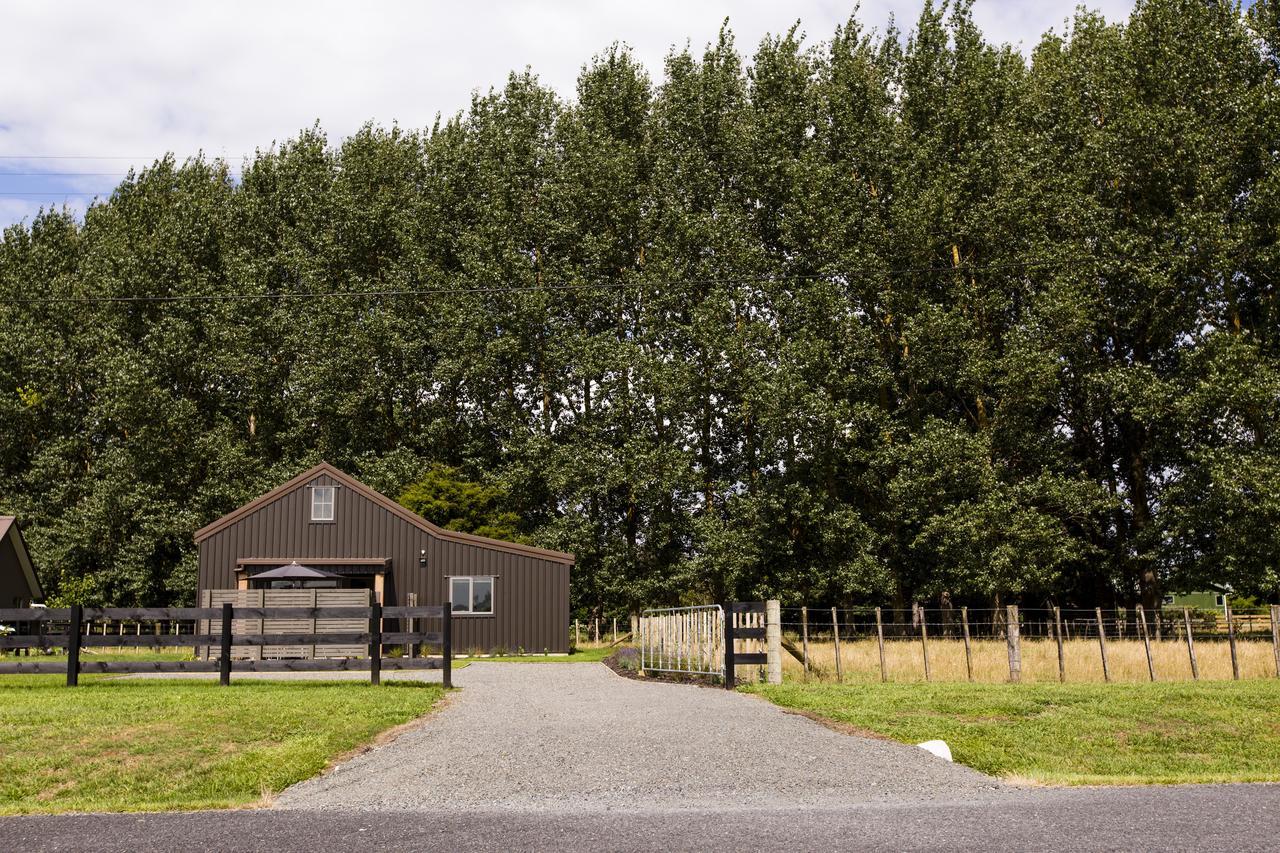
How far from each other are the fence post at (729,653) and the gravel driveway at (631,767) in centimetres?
332

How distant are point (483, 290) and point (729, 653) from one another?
93.7ft

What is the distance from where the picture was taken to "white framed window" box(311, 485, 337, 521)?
1270 inches

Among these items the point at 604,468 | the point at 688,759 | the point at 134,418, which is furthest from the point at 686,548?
the point at 688,759

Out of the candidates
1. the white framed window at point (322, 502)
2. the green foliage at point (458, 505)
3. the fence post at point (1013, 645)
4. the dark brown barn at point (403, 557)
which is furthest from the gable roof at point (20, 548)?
the fence post at point (1013, 645)

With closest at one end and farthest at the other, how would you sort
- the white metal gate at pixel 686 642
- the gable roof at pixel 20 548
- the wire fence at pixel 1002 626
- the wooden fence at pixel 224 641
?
the wooden fence at pixel 224 641 < the white metal gate at pixel 686 642 < the wire fence at pixel 1002 626 < the gable roof at pixel 20 548

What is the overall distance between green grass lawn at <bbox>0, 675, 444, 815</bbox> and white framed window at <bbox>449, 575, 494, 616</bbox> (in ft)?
56.0

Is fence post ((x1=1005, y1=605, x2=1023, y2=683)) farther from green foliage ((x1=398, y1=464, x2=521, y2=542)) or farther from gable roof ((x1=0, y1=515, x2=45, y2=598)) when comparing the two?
gable roof ((x1=0, y1=515, x2=45, y2=598))

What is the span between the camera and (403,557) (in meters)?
31.9

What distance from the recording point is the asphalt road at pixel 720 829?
6.22m

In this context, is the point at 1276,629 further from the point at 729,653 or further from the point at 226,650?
the point at 226,650

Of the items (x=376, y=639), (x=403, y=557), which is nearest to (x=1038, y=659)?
(x=376, y=639)

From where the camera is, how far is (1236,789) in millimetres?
8250

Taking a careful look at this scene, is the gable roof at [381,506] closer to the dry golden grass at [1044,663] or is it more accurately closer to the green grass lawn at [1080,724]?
the dry golden grass at [1044,663]

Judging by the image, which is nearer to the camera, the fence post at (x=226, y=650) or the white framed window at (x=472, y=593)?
the fence post at (x=226, y=650)
